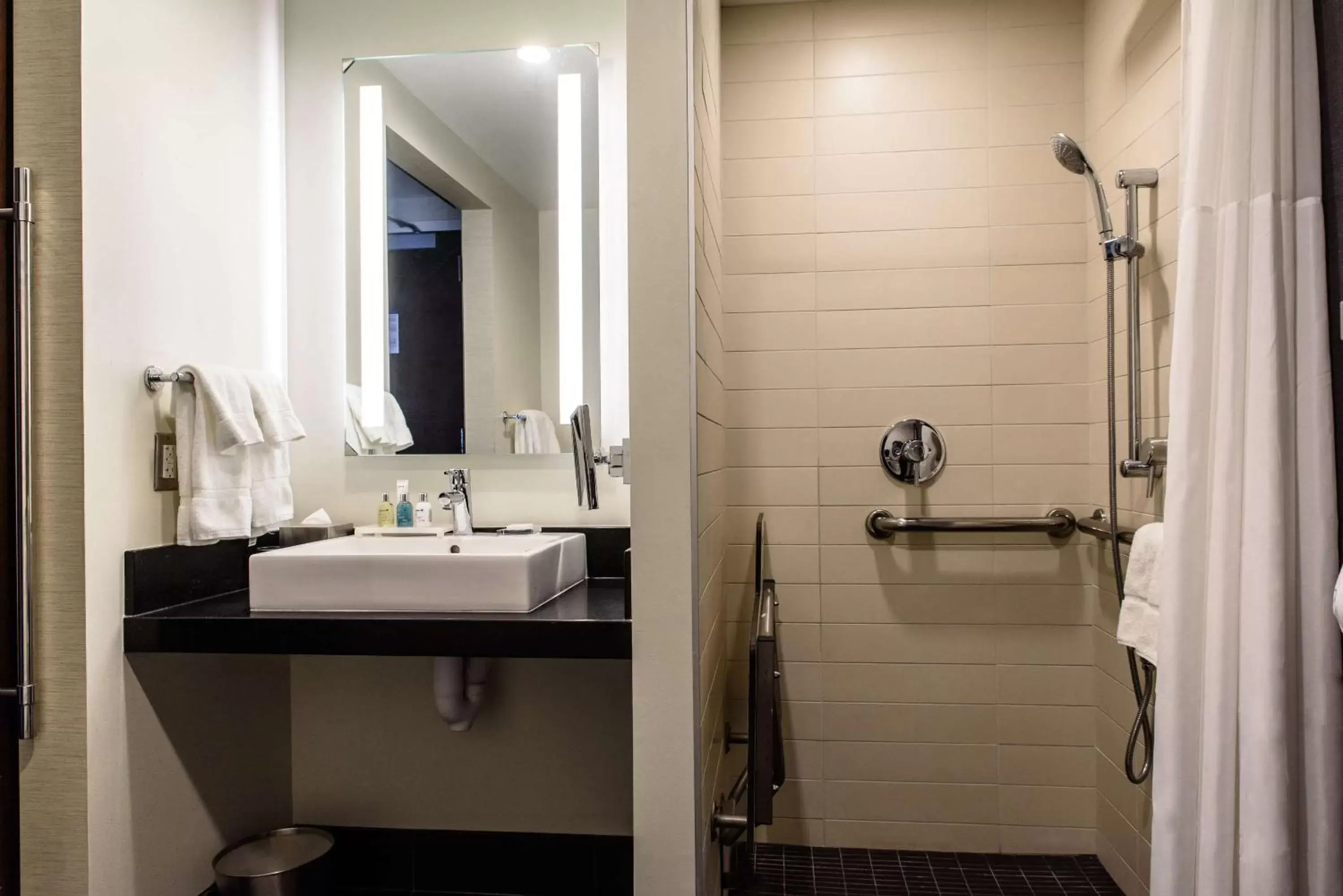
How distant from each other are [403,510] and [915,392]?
4.59 feet

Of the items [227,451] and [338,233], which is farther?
[338,233]

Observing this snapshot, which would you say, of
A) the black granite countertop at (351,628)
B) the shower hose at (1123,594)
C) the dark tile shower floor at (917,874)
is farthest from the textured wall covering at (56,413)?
the shower hose at (1123,594)

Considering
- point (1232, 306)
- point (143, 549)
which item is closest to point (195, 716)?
point (143, 549)

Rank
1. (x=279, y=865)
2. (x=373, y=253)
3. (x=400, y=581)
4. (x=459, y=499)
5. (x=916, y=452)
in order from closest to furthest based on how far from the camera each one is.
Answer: (x=400, y=581) < (x=279, y=865) < (x=459, y=499) < (x=373, y=253) < (x=916, y=452)

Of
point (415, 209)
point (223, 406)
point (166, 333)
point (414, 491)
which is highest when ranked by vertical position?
point (415, 209)

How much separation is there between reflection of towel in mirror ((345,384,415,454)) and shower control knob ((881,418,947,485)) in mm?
1300

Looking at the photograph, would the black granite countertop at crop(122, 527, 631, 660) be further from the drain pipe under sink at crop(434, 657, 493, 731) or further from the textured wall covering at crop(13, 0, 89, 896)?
the drain pipe under sink at crop(434, 657, 493, 731)

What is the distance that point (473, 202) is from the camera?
88.8 inches

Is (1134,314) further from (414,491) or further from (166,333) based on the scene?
(166,333)

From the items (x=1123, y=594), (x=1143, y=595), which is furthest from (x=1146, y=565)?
(x=1123, y=594)

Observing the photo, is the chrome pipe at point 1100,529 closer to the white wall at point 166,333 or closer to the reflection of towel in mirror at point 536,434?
Answer: the reflection of towel in mirror at point 536,434

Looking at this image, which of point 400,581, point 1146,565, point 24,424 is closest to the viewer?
point 24,424

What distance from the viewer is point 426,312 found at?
226 cm

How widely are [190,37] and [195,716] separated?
1.49 metres
